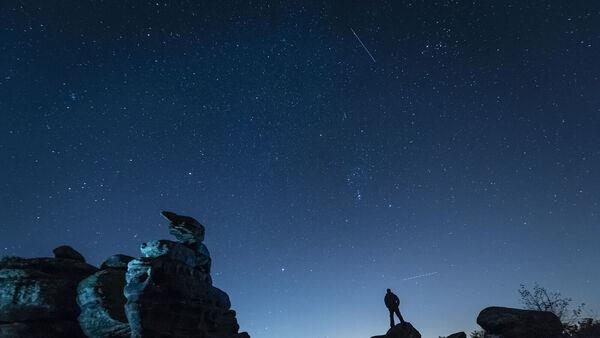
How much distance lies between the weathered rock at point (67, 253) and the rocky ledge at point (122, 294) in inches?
34.6

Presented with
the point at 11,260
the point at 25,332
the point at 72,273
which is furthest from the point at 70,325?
the point at 11,260

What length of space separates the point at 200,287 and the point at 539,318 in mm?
17693

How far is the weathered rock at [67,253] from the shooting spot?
2076cm

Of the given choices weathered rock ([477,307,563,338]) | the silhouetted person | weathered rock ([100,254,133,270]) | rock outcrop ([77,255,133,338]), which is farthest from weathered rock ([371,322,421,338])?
weathered rock ([100,254,133,270])

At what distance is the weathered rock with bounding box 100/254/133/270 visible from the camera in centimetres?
1958

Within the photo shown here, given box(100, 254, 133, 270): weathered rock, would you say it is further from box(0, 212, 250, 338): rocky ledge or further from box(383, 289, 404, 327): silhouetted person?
box(383, 289, 404, 327): silhouetted person

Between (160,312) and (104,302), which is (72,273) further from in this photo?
(160,312)

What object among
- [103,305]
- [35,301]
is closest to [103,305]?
[103,305]

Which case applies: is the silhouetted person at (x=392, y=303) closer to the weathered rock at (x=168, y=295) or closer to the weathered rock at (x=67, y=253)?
the weathered rock at (x=168, y=295)

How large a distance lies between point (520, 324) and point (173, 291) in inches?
686

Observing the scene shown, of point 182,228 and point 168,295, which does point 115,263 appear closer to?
point 182,228

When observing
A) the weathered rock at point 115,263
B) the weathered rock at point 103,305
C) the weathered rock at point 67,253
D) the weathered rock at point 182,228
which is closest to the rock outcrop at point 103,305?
the weathered rock at point 103,305

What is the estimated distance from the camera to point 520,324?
63.9 feet

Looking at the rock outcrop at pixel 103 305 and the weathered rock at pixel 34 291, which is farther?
the weathered rock at pixel 34 291
